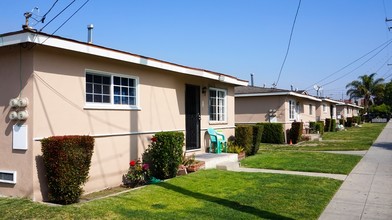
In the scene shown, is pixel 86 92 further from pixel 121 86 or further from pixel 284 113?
pixel 284 113

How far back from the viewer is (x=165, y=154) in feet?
32.9

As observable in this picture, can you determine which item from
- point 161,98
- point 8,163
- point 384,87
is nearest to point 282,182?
point 161,98

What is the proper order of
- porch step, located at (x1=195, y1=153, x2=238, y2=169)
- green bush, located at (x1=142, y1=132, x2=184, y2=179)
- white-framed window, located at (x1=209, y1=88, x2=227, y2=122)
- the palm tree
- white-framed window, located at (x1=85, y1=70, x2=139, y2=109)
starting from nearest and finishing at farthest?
white-framed window, located at (x1=85, y1=70, x2=139, y2=109) < green bush, located at (x1=142, y1=132, x2=184, y2=179) < porch step, located at (x1=195, y1=153, x2=238, y2=169) < white-framed window, located at (x1=209, y1=88, x2=227, y2=122) < the palm tree

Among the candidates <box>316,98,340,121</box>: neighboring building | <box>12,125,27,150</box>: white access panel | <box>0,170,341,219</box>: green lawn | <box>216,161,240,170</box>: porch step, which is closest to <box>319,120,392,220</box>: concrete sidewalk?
<box>0,170,341,219</box>: green lawn

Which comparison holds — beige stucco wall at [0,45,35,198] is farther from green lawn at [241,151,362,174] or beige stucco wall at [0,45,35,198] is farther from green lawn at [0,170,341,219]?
green lawn at [241,151,362,174]

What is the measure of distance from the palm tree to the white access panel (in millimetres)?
71759

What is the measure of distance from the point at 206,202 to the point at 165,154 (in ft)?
9.66

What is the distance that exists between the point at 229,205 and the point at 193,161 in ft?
14.0

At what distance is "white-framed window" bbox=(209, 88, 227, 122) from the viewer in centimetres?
1472

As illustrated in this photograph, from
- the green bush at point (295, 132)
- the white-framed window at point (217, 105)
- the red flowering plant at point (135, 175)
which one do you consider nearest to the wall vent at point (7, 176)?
the red flowering plant at point (135, 175)

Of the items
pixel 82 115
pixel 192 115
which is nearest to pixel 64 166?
pixel 82 115

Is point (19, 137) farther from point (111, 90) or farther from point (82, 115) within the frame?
point (111, 90)

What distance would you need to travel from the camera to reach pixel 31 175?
7.39 meters

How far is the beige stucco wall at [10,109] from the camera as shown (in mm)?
7469
